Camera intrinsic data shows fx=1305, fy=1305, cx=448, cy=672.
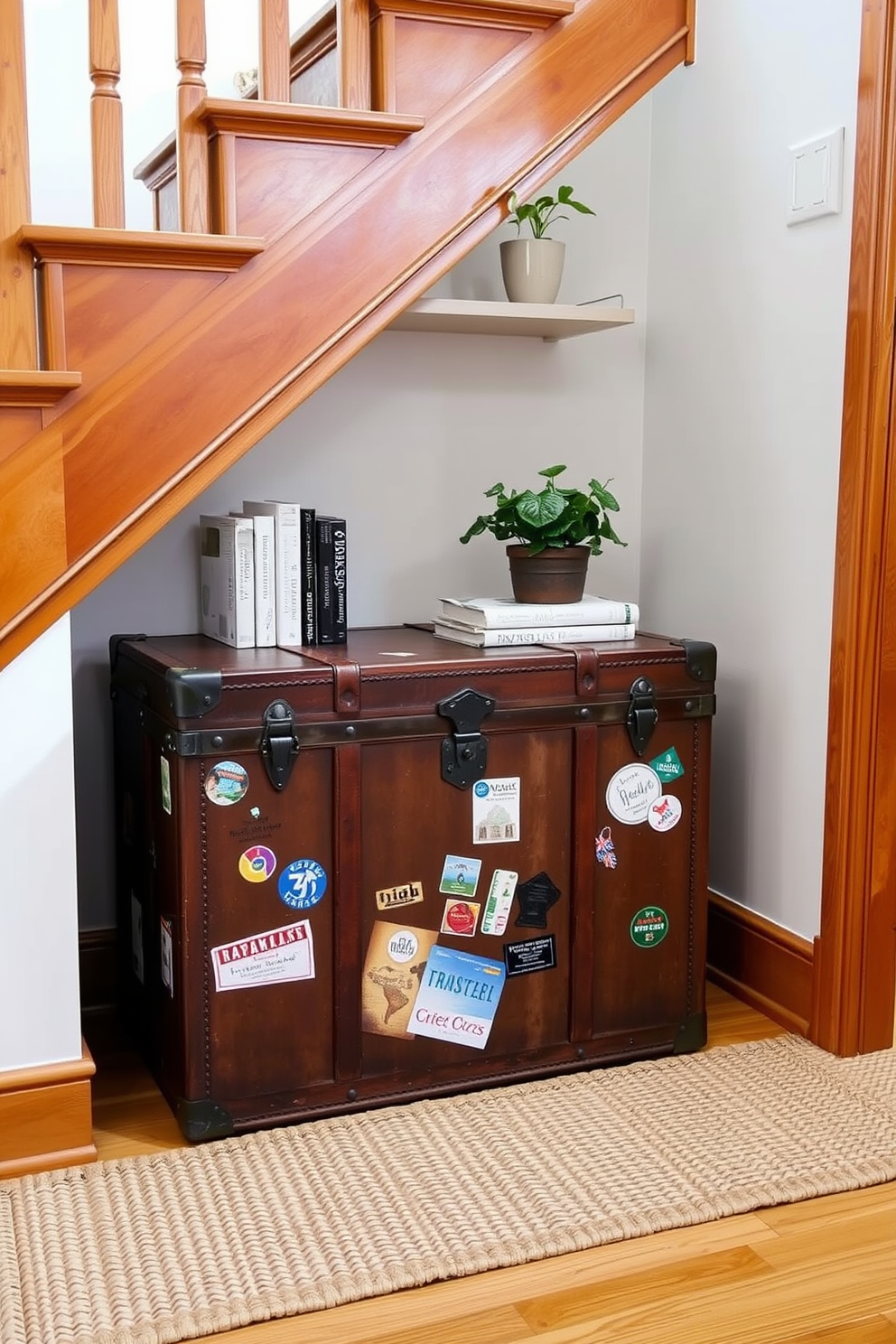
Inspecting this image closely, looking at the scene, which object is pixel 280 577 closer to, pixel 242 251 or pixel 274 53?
pixel 242 251

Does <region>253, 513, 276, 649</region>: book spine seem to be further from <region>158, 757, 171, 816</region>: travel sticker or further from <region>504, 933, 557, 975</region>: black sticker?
<region>504, 933, 557, 975</region>: black sticker

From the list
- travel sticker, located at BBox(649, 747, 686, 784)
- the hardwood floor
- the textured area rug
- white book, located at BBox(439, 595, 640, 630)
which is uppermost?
white book, located at BBox(439, 595, 640, 630)

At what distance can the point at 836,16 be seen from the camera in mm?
2078

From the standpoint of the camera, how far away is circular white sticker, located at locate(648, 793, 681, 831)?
2168mm

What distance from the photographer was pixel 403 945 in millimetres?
2021

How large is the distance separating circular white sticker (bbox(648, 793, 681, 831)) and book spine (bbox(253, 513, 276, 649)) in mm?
691

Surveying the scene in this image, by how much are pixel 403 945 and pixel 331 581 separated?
616 millimetres

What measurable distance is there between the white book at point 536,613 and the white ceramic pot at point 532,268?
58 cm

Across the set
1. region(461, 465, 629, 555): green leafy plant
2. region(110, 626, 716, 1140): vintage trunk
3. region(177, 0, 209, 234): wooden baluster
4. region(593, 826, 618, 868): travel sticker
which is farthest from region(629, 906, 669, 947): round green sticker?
region(177, 0, 209, 234): wooden baluster

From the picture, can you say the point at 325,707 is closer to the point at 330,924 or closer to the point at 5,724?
the point at 330,924

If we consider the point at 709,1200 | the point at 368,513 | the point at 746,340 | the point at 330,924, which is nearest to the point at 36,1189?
the point at 330,924

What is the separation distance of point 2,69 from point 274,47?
0.36m

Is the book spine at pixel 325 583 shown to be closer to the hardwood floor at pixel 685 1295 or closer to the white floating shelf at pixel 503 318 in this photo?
the white floating shelf at pixel 503 318

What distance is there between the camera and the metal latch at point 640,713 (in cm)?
212
